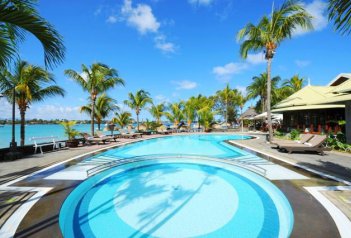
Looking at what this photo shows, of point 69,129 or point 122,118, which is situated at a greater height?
point 122,118

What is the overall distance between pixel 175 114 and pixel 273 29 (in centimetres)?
1813

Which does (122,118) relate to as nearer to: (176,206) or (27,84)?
(27,84)

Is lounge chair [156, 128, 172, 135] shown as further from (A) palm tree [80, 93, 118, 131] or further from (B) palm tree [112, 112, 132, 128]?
(A) palm tree [80, 93, 118, 131]

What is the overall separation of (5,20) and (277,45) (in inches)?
581

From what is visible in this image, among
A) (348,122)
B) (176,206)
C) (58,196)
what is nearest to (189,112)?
(348,122)

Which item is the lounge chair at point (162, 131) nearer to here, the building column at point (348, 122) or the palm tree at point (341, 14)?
the building column at point (348, 122)

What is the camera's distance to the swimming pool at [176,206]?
402cm

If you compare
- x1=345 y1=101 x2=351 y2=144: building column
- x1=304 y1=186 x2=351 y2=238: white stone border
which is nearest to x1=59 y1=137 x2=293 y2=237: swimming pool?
x1=304 y1=186 x2=351 y2=238: white stone border

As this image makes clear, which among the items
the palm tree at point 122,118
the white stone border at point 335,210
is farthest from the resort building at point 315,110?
the palm tree at point 122,118

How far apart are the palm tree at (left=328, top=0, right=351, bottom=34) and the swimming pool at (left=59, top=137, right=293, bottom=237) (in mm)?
3251

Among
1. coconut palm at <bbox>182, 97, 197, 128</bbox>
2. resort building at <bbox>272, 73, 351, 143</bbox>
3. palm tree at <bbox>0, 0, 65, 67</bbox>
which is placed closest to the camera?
palm tree at <bbox>0, 0, 65, 67</bbox>

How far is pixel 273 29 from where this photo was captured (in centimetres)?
1343

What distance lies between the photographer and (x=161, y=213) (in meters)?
4.74

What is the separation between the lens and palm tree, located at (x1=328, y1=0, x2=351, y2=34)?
2.82 meters
